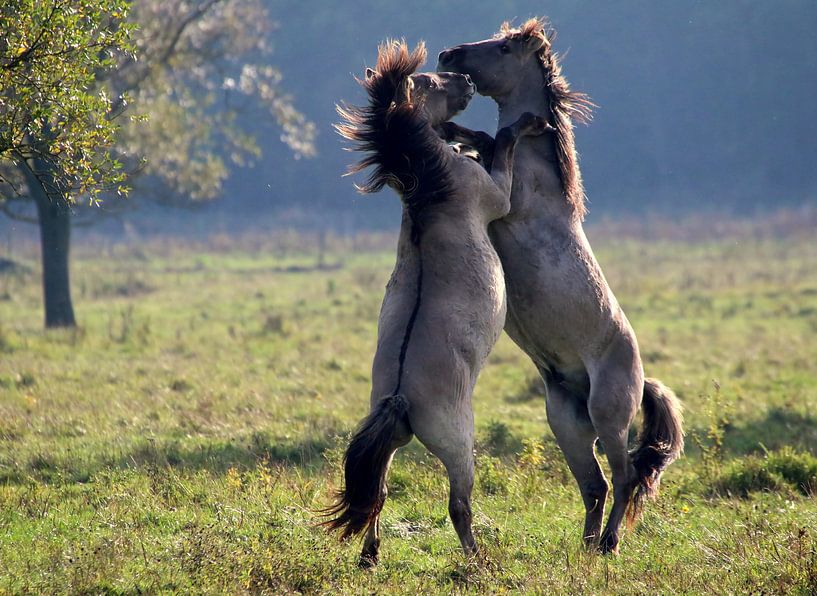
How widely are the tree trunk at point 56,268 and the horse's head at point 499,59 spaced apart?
11.9m

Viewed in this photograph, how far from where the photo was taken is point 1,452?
7.86 meters

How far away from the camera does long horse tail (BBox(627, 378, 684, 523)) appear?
6.16 m

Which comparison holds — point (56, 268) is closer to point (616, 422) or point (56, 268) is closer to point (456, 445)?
point (616, 422)

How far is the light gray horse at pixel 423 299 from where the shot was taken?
4.82 meters

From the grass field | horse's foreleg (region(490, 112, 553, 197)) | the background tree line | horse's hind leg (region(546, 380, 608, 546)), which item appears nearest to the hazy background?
the background tree line

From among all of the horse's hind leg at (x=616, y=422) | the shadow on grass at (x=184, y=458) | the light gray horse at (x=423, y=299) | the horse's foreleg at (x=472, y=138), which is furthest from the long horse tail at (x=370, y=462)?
the shadow on grass at (x=184, y=458)

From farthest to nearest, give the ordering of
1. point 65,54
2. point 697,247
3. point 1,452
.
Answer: point 697,247
point 1,452
point 65,54

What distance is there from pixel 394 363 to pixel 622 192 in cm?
5304

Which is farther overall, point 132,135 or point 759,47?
point 759,47

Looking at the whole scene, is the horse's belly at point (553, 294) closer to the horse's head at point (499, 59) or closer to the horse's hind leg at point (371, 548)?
the horse's head at point (499, 59)

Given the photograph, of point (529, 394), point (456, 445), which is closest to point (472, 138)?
point (456, 445)

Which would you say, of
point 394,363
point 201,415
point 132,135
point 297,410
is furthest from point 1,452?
point 132,135

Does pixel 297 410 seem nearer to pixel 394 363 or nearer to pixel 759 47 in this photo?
pixel 394 363

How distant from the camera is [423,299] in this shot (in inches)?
200
